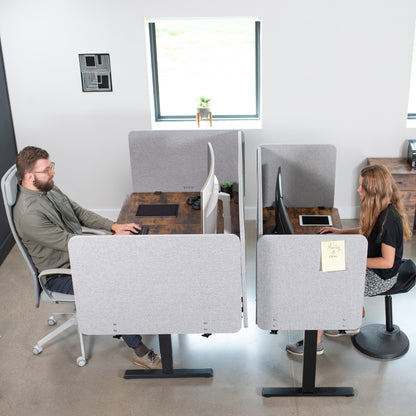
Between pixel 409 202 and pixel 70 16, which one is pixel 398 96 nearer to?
pixel 409 202

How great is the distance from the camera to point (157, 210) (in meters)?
3.60

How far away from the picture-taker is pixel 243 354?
321 centimetres

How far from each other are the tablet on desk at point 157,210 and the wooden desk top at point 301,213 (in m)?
0.61

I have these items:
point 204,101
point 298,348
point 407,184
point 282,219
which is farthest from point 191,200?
point 407,184

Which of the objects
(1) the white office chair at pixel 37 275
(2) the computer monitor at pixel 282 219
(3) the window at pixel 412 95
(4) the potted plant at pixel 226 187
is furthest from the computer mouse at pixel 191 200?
(3) the window at pixel 412 95

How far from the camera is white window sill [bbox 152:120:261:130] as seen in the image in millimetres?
4723

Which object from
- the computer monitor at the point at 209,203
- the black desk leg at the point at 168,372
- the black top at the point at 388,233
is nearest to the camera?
the computer monitor at the point at 209,203

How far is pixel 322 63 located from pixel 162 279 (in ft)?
8.97

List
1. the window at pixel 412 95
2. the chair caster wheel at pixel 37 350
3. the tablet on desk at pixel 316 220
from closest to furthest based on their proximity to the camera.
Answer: the chair caster wheel at pixel 37 350
the tablet on desk at pixel 316 220
the window at pixel 412 95

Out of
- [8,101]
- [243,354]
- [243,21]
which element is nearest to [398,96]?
[243,21]

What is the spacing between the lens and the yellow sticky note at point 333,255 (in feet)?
7.68

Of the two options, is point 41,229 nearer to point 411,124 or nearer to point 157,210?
point 157,210

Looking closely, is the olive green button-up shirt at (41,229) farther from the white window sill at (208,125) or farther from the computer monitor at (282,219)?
the white window sill at (208,125)

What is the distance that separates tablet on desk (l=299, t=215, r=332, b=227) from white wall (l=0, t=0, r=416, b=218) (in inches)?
52.2
